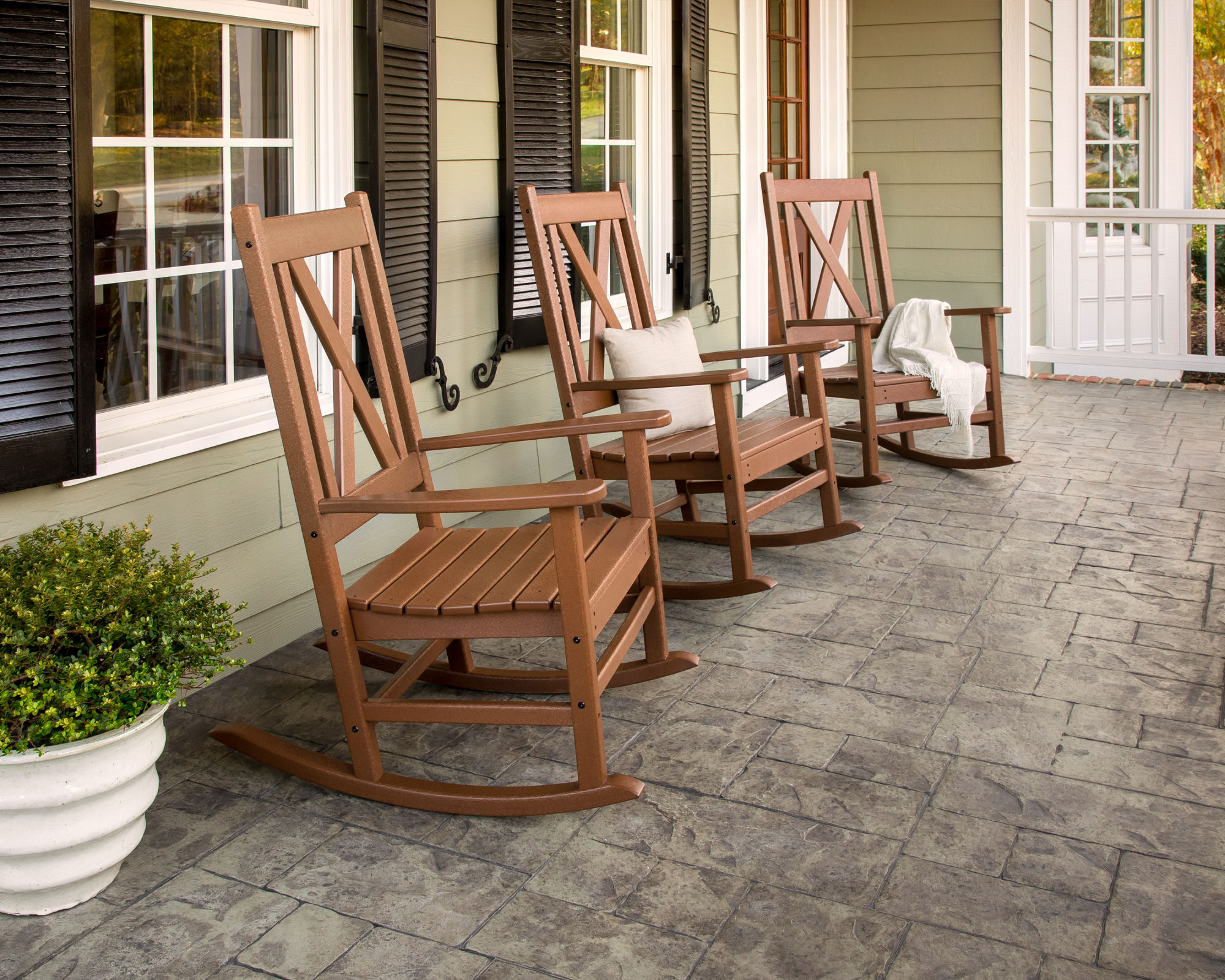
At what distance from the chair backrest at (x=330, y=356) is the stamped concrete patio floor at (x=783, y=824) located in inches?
20.8

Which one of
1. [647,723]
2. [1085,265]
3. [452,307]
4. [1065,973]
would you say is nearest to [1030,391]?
[1085,265]

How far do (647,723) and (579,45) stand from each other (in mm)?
2354

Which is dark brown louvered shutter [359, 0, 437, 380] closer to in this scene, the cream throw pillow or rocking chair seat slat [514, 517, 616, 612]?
the cream throw pillow

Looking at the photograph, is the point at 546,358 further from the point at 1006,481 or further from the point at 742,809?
the point at 742,809

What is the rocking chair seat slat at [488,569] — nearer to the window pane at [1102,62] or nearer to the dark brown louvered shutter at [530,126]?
the dark brown louvered shutter at [530,126]

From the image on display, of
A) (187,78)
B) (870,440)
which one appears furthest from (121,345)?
(870,440)

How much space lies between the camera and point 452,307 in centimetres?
339

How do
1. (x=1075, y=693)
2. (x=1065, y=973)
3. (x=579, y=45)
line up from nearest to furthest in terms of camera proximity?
(x=1065, y=973) → (x=1075, y=693) → (x=579, y=45)

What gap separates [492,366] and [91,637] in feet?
6.24

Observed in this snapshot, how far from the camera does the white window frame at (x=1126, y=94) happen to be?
255 inches

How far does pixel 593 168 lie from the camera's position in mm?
4164

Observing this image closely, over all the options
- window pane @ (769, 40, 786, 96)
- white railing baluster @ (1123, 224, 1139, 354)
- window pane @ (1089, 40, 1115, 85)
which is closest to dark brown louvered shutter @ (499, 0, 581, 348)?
window pane @ (769, 40, 786, 96)

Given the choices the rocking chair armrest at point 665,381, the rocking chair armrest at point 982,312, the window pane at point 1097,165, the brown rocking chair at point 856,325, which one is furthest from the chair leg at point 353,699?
the window pane at point 1097,165

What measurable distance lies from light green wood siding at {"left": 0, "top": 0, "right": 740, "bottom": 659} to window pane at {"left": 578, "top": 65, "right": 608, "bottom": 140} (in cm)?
65
